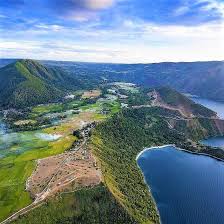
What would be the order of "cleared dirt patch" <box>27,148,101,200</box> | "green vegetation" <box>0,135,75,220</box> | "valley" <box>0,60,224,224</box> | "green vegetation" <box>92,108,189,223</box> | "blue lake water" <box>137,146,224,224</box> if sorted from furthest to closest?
"blue lake water" <box>137,146,224,224</box>, "green vegetation" <box>92,108,189,223</box>, "cleared dirt patch" <box>27,148,101,200</box>, "green vegetation" <box>0,135,75,220</box>, "valley" <box>0,60,224,224</box>

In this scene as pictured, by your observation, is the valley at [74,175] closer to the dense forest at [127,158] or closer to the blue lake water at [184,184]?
the dense forest at [127,158]

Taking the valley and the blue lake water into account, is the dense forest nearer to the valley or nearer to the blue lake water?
the valley

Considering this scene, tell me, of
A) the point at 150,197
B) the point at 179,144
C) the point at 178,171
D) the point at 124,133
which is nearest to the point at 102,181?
the point at 150,197

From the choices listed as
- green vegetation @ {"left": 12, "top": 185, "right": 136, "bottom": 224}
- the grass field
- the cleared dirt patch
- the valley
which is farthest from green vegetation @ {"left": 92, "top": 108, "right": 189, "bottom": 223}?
the grass field

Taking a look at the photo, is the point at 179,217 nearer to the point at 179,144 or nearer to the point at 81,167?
the point at 81,167

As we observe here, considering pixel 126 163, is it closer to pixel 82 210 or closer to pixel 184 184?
pixel 184 184

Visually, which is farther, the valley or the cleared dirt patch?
the cleared dirt patch

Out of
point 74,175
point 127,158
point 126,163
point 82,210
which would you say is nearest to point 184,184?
point 126,163
